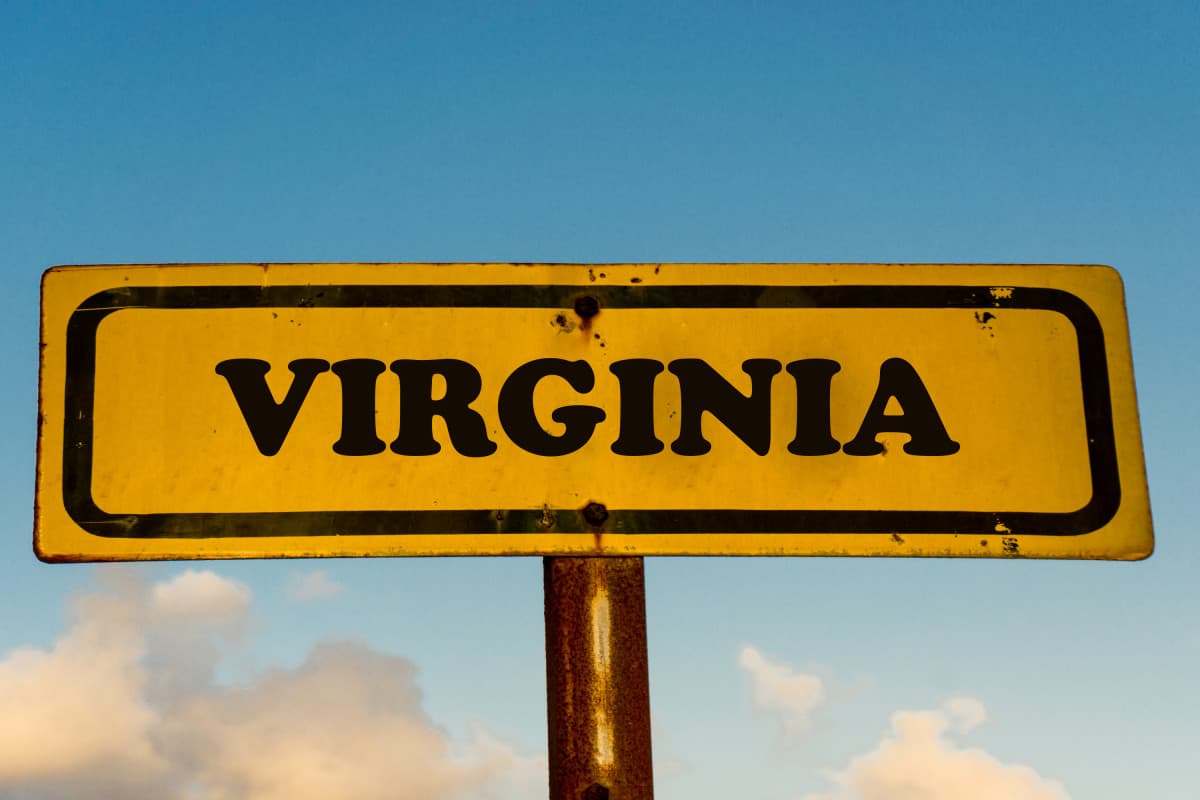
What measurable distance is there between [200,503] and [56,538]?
0.27m

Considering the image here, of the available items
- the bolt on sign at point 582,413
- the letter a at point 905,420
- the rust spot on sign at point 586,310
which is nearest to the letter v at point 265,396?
the bolt on sign at point 582,413

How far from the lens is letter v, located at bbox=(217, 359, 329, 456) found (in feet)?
6.88

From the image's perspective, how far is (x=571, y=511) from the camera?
2.04 m

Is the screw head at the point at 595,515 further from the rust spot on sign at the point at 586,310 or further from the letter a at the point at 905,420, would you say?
the letter a at the point at 905,420

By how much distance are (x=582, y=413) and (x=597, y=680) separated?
19.5 inches

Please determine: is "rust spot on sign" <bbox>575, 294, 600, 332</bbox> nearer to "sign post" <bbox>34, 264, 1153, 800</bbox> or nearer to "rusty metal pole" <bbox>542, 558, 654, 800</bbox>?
"sign post" <bbox>34, 264, 1153, 800</bbox>

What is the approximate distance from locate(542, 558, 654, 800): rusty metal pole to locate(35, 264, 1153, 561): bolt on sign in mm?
57

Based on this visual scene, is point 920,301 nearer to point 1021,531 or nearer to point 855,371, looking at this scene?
point 855,371

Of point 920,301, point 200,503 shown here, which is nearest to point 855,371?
point 920,301

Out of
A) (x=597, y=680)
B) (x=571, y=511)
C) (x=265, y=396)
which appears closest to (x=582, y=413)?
(x=571, y=511)

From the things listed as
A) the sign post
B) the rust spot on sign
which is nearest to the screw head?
the sign post

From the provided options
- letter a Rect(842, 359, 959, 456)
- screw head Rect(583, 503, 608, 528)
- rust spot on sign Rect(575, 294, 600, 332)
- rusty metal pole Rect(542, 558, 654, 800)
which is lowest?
rusty metal pole Rect(542, 558, 654, 800)

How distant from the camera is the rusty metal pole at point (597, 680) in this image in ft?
6.04

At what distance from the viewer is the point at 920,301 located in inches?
87.9
